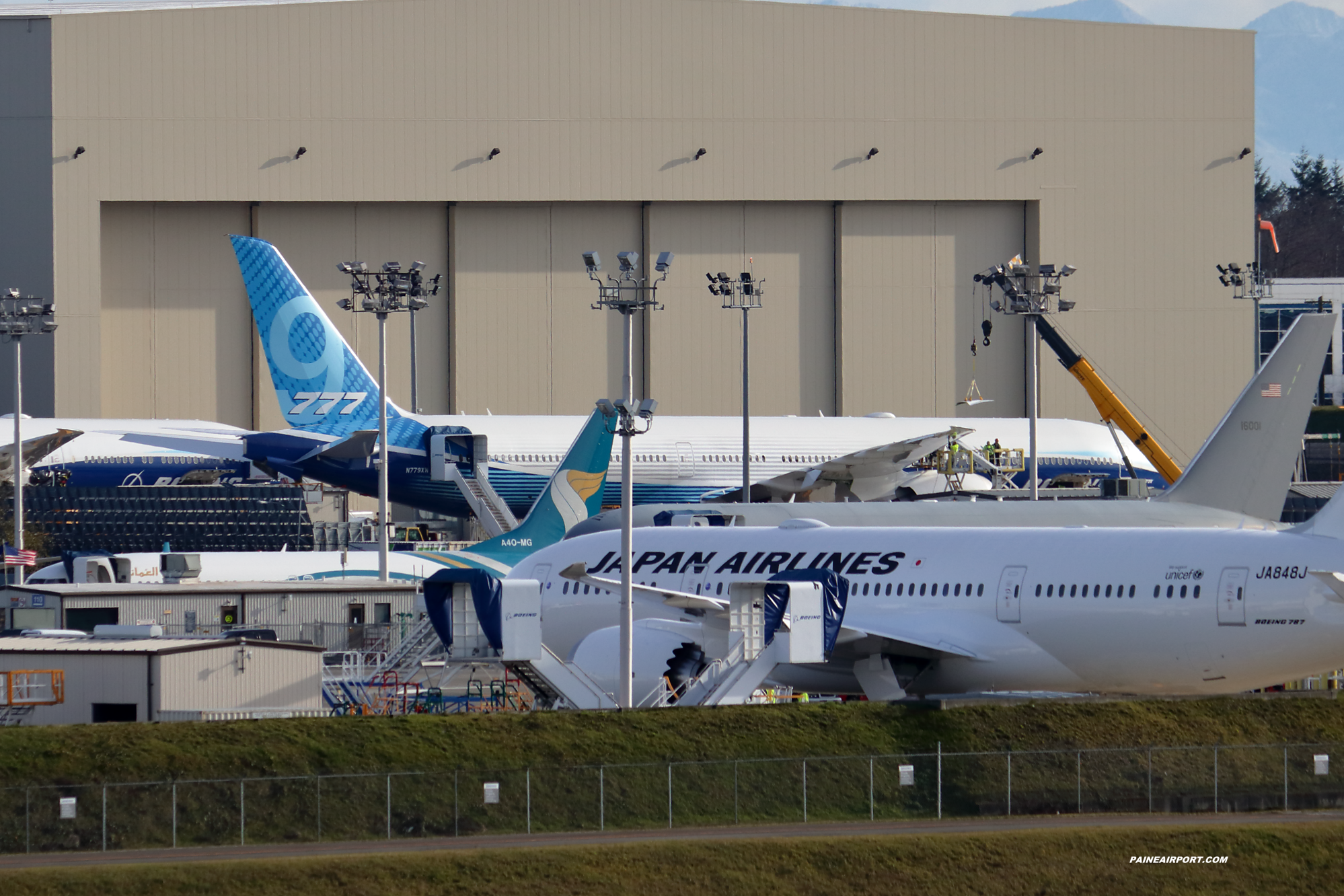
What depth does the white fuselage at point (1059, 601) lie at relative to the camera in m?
24.9

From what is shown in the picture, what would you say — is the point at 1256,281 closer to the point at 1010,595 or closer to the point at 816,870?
the point at 1010,595

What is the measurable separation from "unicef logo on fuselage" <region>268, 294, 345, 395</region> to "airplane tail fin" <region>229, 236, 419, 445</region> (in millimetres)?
21

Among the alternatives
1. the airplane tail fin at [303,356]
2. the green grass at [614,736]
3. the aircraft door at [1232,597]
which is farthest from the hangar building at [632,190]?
the aircraft door at [1232,597]

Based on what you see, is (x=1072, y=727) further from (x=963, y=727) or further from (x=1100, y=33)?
(x=1100, y=33)

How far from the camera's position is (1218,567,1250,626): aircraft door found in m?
25.0

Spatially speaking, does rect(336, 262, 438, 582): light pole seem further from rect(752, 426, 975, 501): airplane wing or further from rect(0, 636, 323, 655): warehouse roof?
rect(752, 426, 975, 501): airplane wing

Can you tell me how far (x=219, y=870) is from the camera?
803 inches

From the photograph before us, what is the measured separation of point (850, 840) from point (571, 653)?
10299 mm

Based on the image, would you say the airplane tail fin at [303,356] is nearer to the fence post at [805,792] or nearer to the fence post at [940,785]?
the fence post at [805,792]

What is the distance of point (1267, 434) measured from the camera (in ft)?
116

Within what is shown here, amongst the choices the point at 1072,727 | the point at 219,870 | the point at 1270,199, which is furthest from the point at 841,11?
the point at 1270,199

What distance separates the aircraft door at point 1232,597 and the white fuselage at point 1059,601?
0.02 meters

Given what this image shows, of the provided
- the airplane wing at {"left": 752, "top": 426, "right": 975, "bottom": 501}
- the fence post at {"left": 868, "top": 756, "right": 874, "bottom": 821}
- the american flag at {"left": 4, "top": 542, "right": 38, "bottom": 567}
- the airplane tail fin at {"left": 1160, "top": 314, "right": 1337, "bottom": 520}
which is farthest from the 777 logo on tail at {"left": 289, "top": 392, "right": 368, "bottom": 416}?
the fence post at {"left": 868, "top": 756, "right": 874, "bottom": 821}

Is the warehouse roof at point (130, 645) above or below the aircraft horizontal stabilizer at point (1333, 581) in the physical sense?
below
